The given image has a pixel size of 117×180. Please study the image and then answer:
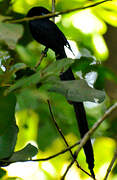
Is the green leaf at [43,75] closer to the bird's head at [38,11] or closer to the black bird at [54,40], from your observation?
the black bird at [54,40]

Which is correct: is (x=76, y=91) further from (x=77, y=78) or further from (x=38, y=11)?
(x=38, y=11)

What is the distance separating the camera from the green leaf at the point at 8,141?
3.75ft

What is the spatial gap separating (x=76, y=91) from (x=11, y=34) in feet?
0.73

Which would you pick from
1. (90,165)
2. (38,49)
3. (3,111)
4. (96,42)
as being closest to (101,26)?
(96,42)

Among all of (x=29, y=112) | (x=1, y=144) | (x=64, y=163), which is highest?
(x=1, y=144)

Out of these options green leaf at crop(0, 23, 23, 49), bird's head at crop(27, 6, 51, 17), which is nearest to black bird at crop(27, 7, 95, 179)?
bird's head at crop(27, 6, 51, 17)

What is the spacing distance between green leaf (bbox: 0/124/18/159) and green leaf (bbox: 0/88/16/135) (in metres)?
0.08

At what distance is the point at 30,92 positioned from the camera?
2.57 feet

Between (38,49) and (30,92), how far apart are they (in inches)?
70.7

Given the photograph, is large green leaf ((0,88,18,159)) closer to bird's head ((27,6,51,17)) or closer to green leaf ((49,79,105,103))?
green leaf ((49,79,105,103))

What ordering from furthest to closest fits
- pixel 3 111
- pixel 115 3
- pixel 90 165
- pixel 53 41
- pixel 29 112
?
pixel 29 112, pixel 115 3, pixel 53 41, pixel 90 165, pixel 3 111

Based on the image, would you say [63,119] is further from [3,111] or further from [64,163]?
[3,111]

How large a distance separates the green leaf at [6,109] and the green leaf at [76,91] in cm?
17

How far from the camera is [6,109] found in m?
1.04
